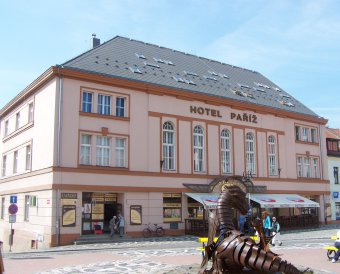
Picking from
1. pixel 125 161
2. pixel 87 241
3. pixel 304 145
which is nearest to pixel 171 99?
pixel 125 161

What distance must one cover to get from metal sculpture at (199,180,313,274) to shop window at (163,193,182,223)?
19.8 metres

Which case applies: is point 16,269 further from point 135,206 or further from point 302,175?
point 302,175

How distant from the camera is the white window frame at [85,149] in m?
28.0

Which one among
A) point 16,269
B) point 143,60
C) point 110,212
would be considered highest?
point 143,60

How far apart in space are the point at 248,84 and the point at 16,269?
31.3 m

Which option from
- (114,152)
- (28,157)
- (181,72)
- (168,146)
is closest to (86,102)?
(114,152)

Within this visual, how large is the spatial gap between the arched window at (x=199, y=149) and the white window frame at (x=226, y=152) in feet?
6.55

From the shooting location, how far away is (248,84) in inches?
1662

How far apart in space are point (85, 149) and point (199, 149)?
9240 mm

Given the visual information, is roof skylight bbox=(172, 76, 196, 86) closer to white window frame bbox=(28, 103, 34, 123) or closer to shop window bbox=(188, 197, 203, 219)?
shop window bbox=(188, 197, 203, 219)

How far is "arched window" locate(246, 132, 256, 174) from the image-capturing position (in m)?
36.1

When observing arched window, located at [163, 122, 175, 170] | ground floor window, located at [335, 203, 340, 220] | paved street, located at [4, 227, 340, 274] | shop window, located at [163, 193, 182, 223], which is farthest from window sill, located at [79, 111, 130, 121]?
ground floor window, located at [335, 203, 340, 220]

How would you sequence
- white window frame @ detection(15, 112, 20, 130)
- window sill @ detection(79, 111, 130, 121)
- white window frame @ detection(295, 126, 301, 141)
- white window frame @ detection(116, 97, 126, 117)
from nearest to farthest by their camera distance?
window sill @ detection(79, 111, 130, 121) → white window frame @ detection(116, 97, 126, 117) → white window frame @ detection(15, 112, 20, 130) → white window frame @ detection(295, 126, 301, 141)

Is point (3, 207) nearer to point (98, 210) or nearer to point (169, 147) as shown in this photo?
point (98, 210)
